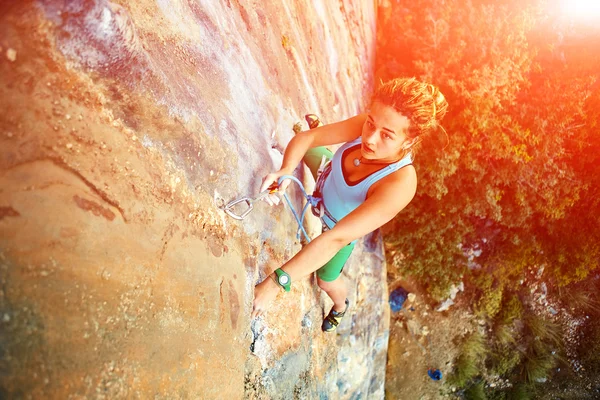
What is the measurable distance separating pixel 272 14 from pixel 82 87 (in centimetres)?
259

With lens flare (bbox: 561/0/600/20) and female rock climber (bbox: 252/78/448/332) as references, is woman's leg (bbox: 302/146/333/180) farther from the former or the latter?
lens flare (bbox: 561/0/600/20)

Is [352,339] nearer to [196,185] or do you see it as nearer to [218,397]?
[218,397]

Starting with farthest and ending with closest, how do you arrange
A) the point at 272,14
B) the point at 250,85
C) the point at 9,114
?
the point at 272,14 → the point at 250,85 → the point at 9,114

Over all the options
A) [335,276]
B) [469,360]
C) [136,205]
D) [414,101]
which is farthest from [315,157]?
[469,360]

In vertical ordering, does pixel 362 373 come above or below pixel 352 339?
below

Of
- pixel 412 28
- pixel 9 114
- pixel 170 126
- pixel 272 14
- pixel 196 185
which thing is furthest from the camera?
pixel 412 28

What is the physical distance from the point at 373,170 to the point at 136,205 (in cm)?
151

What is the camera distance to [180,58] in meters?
2.26

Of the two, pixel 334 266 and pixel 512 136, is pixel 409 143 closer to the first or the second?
pixel 334 266

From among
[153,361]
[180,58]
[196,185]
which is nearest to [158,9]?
[180,58]

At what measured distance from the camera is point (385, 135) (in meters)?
2.48

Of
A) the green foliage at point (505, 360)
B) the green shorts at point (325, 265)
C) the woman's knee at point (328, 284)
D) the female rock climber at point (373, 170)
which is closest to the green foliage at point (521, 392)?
the green foliage at point (505, 360)

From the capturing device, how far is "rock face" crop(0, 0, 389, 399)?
55.2 inches

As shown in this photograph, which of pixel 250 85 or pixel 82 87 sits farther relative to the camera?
pixel 250 85
